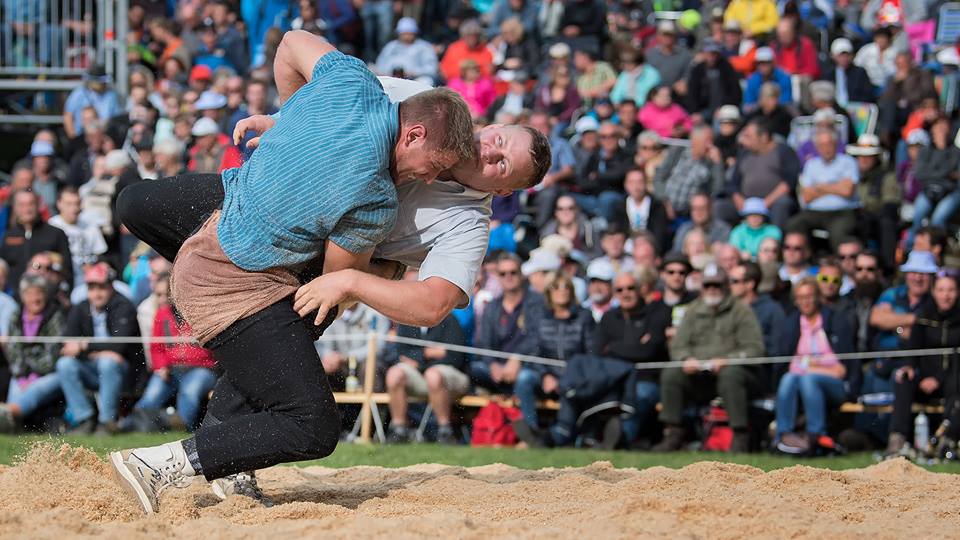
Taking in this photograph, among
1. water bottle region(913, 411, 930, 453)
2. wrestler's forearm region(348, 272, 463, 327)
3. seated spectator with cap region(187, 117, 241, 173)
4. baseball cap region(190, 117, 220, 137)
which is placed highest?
A: wrestler's forearm region(348, 272, 463, 327)

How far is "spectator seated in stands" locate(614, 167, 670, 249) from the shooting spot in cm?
1417

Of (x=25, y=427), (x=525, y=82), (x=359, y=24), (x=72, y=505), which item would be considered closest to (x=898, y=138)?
(x=525, y=82)

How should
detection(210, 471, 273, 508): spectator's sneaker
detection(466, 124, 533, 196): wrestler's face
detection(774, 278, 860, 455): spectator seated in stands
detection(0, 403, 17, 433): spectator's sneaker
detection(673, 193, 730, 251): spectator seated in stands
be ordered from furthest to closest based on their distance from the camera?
detection(673, 193, 730, 251): spectator seated in stands, detection(0, 403, 17, 433): spectator's sneaker, detection(774, 278, 860, 455): spectator seated in stands, detection(210, 471, 273, 508): spectator's sneaker, detection(466, 124, 533, 196): wrestler's face

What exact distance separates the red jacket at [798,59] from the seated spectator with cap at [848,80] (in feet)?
0.79

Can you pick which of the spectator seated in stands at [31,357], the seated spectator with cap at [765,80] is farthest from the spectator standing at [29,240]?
the seated spectator with cap at [765,80]

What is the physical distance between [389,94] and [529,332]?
633 cm

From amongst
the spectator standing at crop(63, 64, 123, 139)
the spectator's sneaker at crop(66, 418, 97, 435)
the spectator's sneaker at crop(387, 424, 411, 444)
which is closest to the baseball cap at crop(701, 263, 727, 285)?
the spectator's sneaker at crop(387, 424, 411, 444)

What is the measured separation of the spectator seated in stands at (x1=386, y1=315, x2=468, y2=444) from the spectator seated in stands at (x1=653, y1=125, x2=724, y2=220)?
3.42m

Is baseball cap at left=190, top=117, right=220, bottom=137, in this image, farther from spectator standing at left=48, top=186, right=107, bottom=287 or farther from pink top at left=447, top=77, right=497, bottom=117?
pink top at left=447, top=77, right=497, bottom=117

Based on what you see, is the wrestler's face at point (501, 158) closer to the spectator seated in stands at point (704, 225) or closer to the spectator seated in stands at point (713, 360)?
the spectator seated in stands at point (713, 360)

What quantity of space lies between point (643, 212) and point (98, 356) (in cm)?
559

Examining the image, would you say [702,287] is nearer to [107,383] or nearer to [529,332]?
[529,332]

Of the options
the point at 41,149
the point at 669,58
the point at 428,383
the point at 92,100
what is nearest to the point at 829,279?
the point at 428,383

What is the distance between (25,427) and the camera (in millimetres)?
12125
